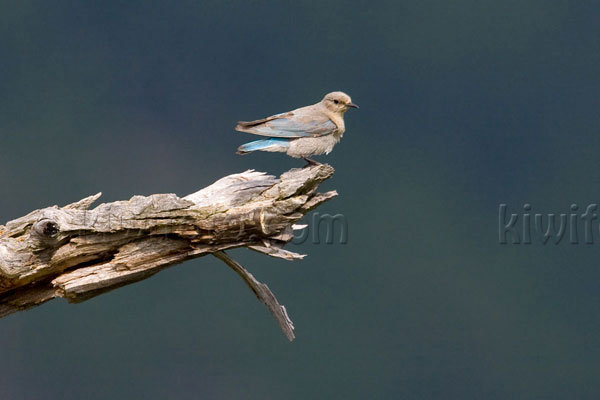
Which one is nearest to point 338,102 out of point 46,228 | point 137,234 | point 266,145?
point 266,145

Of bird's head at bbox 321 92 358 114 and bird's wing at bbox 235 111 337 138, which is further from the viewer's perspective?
bird's head at bbox 321 92 358 114

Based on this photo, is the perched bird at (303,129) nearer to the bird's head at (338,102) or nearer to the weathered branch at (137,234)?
the bird's head at (338,102)

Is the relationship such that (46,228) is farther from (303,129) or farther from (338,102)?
(338,102)

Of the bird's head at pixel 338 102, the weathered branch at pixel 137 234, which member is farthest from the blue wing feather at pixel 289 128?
the weathered branch at pixel 137 234

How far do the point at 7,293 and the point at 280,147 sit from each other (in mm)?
2648

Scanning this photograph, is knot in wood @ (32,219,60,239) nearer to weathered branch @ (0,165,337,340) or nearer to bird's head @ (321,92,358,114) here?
weathered branch @ (0,165,337,340)

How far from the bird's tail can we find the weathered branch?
1.07 feet

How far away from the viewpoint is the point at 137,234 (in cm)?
640

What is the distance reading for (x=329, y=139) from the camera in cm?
734

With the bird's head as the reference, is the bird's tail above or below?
below

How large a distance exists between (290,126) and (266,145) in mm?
293

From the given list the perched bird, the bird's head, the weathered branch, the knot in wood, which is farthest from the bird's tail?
the knot in wood

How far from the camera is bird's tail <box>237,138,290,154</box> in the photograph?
7039mm

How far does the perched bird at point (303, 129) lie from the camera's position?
7.13 meters
